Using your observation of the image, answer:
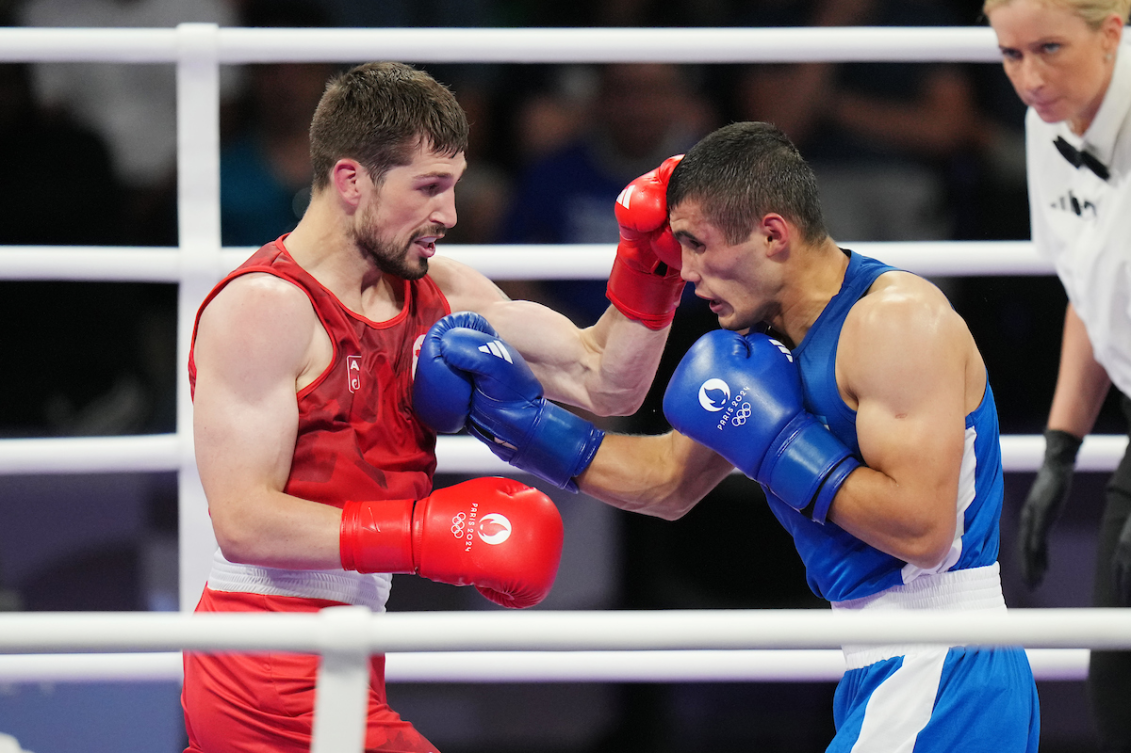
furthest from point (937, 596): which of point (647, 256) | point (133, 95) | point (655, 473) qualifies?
point (133, 95)

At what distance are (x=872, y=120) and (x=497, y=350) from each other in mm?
2600

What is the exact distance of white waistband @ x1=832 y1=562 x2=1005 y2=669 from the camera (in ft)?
6.38

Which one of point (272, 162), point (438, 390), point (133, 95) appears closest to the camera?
point (438, 390)

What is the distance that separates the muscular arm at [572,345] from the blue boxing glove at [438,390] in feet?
0.90

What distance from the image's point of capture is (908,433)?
1850 millimetres

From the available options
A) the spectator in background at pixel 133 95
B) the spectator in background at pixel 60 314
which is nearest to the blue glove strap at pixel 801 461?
the spectator in background at pixel 60 314

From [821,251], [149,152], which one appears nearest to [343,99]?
[821,251]

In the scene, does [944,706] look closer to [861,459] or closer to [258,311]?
[861,459]

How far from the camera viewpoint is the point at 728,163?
6.61 ft

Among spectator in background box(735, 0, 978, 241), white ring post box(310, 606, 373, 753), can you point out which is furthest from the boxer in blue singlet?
spectator in background box(735, 0, 978, 241)

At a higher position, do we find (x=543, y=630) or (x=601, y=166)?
(x=601, y=166)

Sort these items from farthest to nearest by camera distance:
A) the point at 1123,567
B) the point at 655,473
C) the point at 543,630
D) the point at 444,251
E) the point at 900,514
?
1. the point at 444,251
2. the point at 1123,567
3. the point at 655,473
4. the point at 900,514
5. the point at 543,630

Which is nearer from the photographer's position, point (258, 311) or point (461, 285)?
point (258, 311)

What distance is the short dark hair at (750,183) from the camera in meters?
2.00
